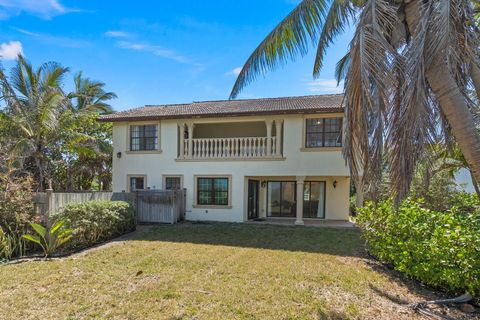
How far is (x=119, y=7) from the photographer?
1040cm

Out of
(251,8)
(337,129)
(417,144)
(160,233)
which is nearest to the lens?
(417,144)

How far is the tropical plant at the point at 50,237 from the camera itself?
804 centimetres

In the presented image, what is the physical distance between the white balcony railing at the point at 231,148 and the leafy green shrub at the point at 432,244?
777 cm

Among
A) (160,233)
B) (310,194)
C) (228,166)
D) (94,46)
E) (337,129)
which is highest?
(94,46)

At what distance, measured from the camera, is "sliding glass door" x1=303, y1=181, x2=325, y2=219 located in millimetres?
16594

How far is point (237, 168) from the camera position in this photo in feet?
49.0

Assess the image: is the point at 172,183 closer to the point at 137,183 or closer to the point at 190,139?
the point at 137,183

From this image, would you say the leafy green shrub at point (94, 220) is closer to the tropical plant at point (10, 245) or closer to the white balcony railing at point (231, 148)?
the tropical plant at point (10, 245)

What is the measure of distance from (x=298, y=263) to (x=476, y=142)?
501 centimetres

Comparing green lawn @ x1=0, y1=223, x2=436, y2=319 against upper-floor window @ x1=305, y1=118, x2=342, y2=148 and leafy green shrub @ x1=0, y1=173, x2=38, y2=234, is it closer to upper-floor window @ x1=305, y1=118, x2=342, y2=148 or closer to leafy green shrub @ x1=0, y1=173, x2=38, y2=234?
leafy green shrub @ x1=0, y1=173, x2=38, y2=234

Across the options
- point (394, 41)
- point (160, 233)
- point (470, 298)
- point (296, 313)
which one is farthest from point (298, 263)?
point (160, 233)

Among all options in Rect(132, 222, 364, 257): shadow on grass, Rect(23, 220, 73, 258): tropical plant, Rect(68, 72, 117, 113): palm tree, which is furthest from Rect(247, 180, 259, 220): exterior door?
Rect(68, 72, 117, 113): palm tree

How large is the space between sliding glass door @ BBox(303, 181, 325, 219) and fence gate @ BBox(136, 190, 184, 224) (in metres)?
7.87

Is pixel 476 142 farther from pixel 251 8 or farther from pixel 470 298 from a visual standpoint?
pixel 251 8
